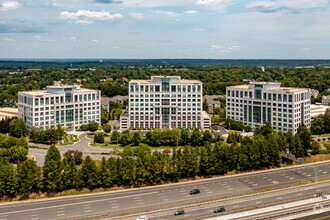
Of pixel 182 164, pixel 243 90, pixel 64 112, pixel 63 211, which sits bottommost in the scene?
pixel 63 211

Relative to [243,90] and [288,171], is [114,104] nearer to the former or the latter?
[243,90]

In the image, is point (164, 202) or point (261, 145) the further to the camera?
point (261, 145)

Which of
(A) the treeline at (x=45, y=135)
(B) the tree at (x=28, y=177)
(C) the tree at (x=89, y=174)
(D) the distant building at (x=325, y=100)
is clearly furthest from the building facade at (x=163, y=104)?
(D) the distant building at (x=325, y=100)

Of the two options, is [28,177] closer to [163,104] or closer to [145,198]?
[145,198]

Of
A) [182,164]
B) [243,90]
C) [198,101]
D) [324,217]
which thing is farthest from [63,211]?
[243,90]

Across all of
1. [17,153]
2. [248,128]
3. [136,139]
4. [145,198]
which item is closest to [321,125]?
[248,128]

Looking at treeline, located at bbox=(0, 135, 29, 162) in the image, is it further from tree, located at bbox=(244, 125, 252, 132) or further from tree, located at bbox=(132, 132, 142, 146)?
tree, located at bbox=(244, 125, 252, 132)

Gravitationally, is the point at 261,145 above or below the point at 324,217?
above
